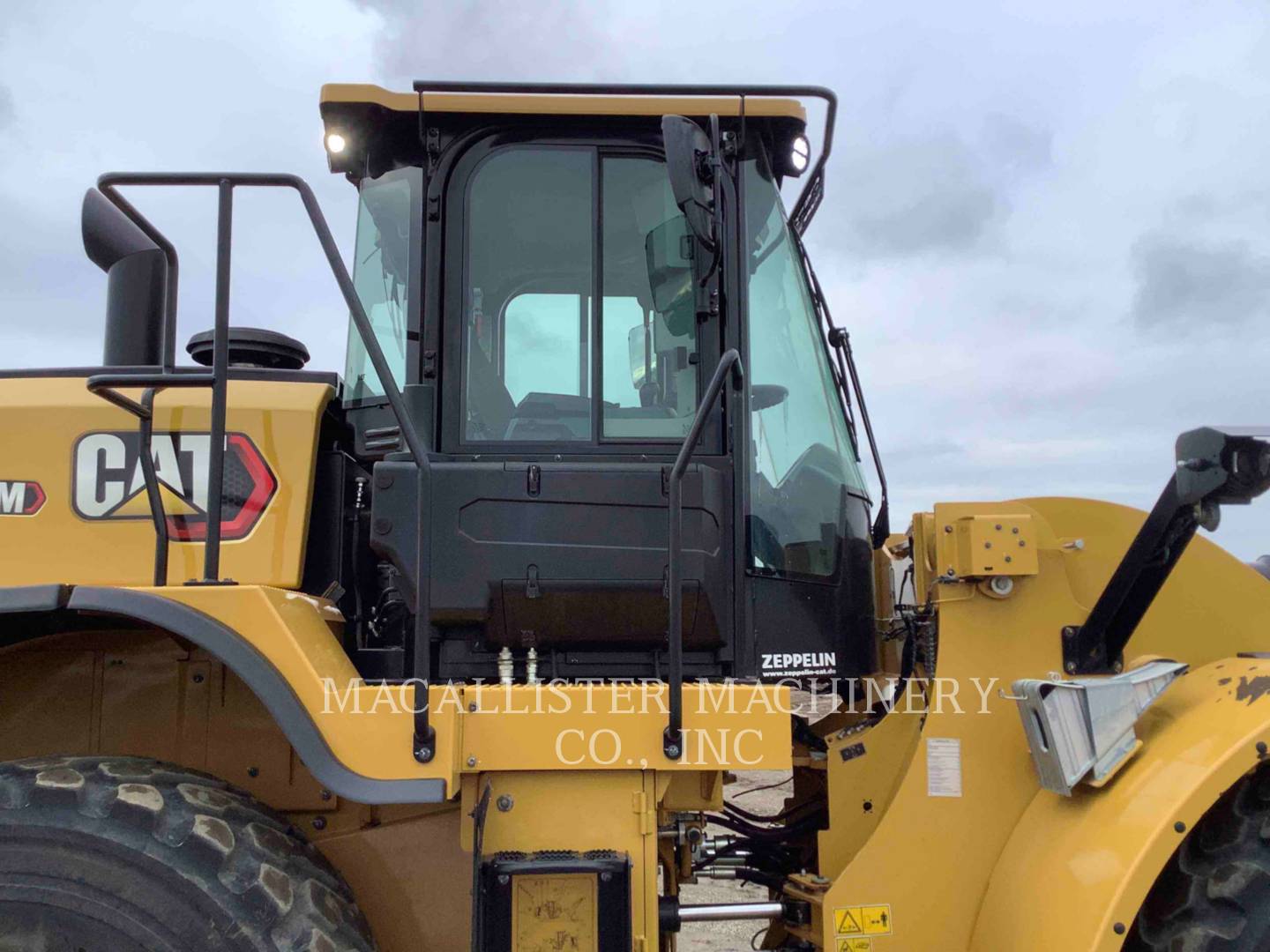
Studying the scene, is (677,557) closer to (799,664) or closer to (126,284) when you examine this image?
(799,664)

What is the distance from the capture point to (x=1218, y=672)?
2707 millimetres

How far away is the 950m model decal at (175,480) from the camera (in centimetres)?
276

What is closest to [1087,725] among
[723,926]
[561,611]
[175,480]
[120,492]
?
[561,611]

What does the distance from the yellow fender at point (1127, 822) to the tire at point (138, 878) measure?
5.53 feet

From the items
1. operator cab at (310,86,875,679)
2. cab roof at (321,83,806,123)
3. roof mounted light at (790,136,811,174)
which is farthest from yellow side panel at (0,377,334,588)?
roof mounted light at (790,136,811,174)

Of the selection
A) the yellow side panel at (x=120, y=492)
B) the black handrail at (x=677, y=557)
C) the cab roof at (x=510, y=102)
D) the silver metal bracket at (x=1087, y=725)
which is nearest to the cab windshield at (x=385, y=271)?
the cab roof at (x=510, y=102)

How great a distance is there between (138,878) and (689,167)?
209cm

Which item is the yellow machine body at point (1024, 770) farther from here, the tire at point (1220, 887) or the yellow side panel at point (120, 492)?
the yellow side panel at point (120, 492)

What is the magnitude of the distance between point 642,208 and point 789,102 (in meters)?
0.56

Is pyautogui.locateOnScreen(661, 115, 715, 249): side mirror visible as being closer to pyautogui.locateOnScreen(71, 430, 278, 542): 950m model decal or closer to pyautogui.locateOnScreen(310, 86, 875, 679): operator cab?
pyautogui.locateOnScreen(310, 86, 875, 679): operator cab

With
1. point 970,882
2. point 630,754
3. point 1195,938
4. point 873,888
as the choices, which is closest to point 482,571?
point 630,754

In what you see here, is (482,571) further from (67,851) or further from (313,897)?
(67,851)

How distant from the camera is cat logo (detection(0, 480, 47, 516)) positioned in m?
2.75

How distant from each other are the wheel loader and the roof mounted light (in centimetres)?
1
